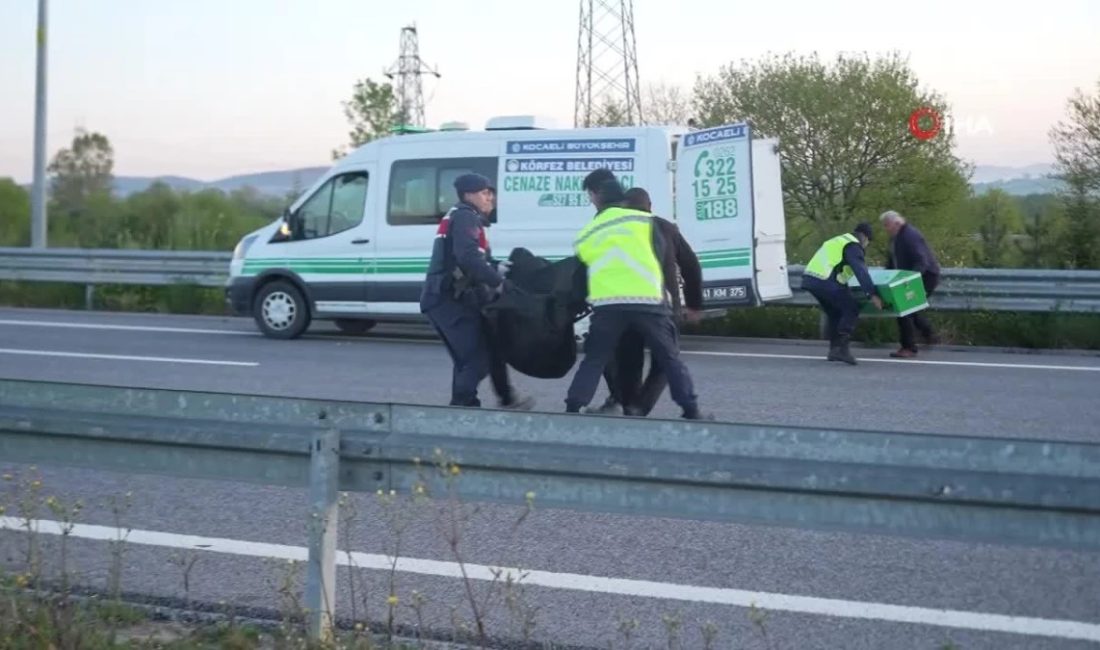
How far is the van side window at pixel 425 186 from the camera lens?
15383mm

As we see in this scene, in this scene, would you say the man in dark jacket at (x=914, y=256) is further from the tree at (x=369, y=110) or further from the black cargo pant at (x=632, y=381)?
the tree at (x=369, y=110)

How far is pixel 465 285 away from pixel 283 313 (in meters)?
7.86

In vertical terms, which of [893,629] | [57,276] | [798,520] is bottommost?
[893,629]

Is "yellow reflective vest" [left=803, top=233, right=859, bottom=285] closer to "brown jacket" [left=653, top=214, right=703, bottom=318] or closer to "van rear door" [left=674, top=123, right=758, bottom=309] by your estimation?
"van rear door" [left=674, top=123, right=758, bottom=309]

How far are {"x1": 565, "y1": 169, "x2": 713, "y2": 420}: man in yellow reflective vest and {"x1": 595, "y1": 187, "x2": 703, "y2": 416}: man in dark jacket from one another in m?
0.21

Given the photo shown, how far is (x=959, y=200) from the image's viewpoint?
105 feet

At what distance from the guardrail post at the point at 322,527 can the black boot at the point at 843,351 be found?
9675 mm

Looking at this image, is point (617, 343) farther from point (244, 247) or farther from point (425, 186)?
point (244, 247)

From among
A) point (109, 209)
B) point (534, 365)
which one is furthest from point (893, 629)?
point (109, 209)

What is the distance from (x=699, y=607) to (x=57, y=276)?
16903 mm

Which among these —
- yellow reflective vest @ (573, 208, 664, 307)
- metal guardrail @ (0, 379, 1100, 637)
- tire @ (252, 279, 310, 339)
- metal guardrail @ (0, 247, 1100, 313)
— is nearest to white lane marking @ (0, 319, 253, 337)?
tire @ (252, 279, 310, 339)

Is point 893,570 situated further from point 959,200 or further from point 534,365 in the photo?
point 959,200

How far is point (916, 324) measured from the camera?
1517 cm

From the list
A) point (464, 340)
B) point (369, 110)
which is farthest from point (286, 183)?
point (464, 340)
